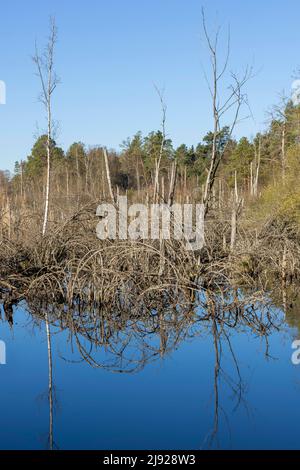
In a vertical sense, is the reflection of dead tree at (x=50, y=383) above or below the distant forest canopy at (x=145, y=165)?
below

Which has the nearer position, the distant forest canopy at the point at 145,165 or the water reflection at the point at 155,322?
the water reflection at the point at 155,322

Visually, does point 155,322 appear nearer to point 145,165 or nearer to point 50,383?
point 50,383

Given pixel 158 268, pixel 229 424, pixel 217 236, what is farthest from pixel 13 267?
pixel 229 424

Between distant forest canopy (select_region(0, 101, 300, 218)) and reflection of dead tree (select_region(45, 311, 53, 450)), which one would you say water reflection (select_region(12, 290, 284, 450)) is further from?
distant forest canopy (select_region(0, 101, 300, 218))

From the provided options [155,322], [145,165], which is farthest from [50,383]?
[145,165]

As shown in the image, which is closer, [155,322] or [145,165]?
[155,322]

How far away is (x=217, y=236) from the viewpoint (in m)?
12.3

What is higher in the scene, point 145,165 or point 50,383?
point 145,165

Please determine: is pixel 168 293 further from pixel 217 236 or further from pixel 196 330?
pixel 217 236

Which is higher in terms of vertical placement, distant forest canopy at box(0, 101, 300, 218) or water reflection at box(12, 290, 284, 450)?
distant forest canopy at box(0, 101, 300, 218)

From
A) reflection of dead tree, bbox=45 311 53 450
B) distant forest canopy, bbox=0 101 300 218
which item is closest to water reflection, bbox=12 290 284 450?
reflection of dead tree, bbox=45 311 53 450

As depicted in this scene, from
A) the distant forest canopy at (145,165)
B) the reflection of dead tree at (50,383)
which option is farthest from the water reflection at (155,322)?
the distant forest canopy at (145,165)

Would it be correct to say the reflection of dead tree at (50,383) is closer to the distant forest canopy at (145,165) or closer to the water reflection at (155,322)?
the water reflection at (155,322)
